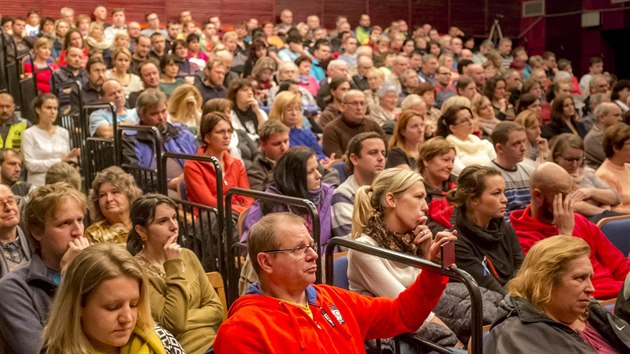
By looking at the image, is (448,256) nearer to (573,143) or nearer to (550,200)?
(550,200)

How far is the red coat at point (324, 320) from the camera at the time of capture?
235 centimetres

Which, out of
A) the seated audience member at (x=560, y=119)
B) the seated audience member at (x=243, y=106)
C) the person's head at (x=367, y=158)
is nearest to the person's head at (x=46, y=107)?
the seated audience member at (x=243, y=106)

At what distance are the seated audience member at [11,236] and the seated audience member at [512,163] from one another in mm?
2836

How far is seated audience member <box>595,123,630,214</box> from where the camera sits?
5141mm

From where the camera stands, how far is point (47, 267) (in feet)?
9.22

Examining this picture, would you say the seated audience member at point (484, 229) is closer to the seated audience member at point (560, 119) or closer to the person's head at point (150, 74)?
the seated audience member at point (560, 119)

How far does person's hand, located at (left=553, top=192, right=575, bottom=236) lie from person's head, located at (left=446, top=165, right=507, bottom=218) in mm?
317

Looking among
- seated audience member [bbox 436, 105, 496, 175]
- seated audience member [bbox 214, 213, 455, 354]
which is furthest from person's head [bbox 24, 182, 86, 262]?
seated audience member [bbox 436, 105, 496, 175]

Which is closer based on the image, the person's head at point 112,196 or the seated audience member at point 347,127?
the person's head at point 112,196

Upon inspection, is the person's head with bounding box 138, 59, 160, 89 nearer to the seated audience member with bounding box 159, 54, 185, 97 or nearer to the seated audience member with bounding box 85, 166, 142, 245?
the seated audience member with bounding box 159, 54, 185, 97

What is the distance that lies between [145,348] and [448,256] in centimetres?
93

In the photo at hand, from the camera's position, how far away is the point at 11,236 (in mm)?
3473

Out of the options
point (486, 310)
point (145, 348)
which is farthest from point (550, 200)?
point (145, 348)

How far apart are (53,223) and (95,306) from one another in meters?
0.78
